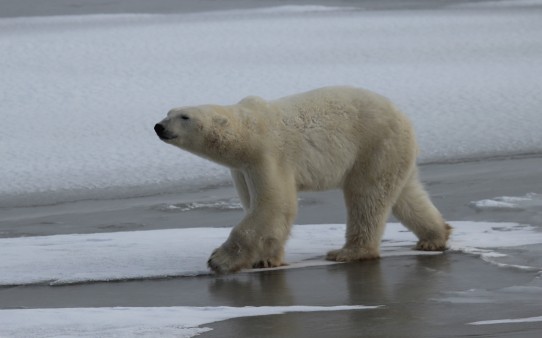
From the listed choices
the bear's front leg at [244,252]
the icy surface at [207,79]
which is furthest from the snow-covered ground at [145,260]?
Result: the icy surface at [207,79]

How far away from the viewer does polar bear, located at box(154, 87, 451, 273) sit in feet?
17.3

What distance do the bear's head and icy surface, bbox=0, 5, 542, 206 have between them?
338 cm

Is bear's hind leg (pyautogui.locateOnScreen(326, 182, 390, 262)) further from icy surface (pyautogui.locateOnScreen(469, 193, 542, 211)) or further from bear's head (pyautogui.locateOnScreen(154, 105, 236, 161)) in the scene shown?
icy surface (pyautogui.locateOnScreen(469, 193, 542, 211))

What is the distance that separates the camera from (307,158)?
5.48 meters

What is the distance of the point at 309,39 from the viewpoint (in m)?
15.1

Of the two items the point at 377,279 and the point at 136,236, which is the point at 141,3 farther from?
the point at 377,279

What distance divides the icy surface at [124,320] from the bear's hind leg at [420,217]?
154 cm

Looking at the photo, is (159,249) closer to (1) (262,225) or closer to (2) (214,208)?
(1) (262,225)

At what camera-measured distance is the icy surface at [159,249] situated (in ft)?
16.9

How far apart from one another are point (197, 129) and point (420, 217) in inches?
51.2

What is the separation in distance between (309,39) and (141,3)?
22.1 feet

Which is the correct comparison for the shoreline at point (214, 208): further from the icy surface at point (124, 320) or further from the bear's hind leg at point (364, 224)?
the icy surface at point (124, 320)

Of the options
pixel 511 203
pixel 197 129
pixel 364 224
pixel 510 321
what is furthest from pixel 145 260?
pixel 511 203

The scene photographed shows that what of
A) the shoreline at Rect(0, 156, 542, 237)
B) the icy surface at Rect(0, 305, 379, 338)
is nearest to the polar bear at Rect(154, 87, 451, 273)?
the icy surface at Rect(0, 305, 379, 338)
